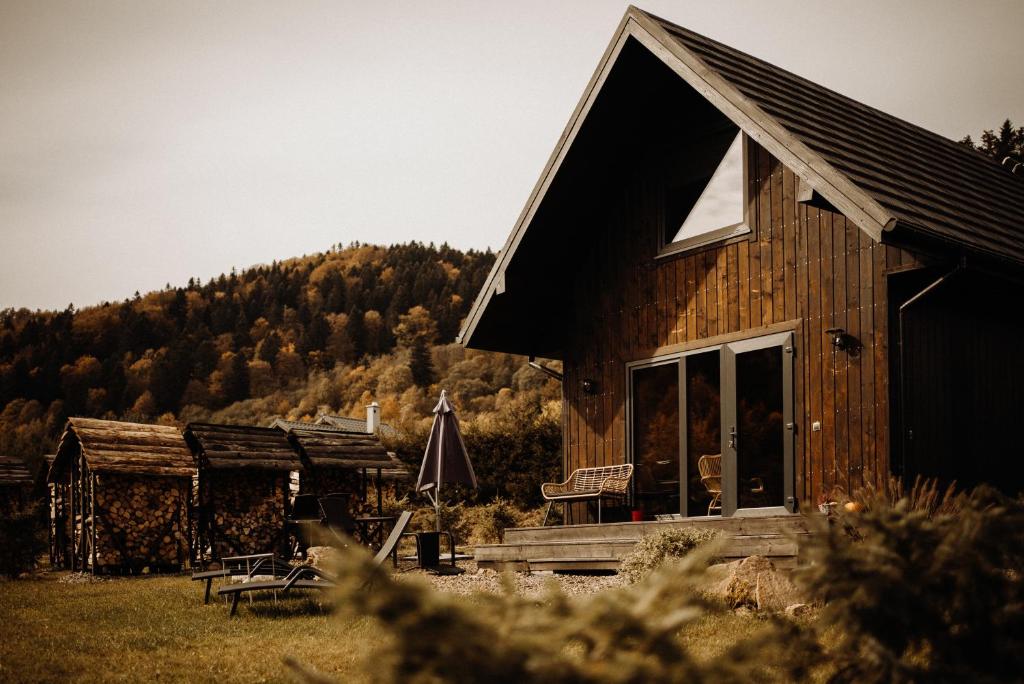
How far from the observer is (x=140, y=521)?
17609 mm

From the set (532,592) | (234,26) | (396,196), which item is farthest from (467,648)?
(396,196)

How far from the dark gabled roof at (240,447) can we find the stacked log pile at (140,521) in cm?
90

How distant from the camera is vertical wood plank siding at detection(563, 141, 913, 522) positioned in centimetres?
970

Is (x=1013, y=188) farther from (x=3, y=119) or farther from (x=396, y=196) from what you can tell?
(x=396, y=196)

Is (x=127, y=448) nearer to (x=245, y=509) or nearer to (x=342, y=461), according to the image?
(x=245, y=509)

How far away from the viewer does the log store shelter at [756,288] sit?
9.62m

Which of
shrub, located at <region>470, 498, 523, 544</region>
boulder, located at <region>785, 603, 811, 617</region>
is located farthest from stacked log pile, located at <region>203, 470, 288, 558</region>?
boulder, located at <region>785, 603, 811, 617</region>

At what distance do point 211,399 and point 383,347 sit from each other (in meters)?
9.80

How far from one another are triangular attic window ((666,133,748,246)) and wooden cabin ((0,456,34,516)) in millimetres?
19256

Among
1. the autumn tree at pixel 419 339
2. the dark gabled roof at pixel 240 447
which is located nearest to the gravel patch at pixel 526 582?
the dark gabled roof at pixel 240 447

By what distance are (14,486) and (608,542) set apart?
19430 mm

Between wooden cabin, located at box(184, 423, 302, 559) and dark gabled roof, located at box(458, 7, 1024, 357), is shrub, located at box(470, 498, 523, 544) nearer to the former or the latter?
wooden cabin, located at box(184, 423, 302, 559)

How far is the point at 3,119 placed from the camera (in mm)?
34594

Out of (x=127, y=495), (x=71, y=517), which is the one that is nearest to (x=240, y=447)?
(x=127, y=495)
